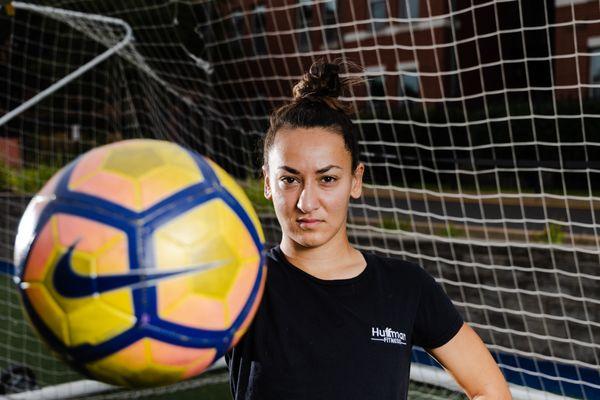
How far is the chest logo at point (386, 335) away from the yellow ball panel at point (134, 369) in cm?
44

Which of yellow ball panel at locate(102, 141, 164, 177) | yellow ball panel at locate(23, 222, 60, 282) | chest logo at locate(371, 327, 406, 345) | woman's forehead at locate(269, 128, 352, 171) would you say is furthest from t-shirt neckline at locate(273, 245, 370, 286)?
yellow ball panel at locate(23, 222, 60, 282)

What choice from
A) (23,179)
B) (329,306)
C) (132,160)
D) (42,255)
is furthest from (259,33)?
(42,255)

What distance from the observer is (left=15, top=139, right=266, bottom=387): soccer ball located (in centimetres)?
115

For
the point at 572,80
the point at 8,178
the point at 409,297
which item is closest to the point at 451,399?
the point at 409,297

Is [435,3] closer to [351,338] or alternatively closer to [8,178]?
[8,178]

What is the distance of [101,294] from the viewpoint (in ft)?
3.77

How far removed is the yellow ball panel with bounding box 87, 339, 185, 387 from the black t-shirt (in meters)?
0.26

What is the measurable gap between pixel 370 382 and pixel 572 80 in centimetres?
1018

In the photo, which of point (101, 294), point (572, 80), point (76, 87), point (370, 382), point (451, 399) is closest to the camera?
point (101, 294)

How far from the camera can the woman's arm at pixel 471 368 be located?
1644 mm

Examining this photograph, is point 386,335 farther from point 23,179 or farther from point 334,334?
point 23,179

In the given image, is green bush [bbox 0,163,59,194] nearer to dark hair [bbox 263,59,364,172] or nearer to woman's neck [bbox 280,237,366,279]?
dark hair [bbox 263,59,364,172]

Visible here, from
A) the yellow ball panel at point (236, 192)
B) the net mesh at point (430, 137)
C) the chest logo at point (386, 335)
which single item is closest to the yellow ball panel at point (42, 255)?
the yellow ball panel at point (236, 192)

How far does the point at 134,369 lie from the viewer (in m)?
1.22
